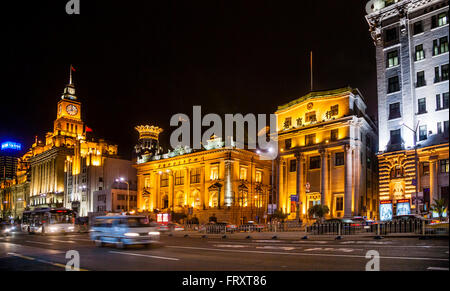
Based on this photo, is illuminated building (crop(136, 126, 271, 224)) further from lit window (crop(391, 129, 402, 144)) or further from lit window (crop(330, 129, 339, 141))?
lit window (crop(391, 129, 402, 144))

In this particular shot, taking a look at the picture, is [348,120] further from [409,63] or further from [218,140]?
[218,140]

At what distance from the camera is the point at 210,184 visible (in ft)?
237

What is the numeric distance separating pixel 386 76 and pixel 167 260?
40.9 metres

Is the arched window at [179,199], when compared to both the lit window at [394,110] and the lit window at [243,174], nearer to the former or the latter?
the lit window at [243,174]

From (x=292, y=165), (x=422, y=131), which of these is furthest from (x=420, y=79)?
(x=292, y=165)

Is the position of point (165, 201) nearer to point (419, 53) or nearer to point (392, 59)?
point (392, 59)

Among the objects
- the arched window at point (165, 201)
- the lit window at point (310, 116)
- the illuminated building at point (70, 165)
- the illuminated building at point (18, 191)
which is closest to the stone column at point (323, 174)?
the lit window at point (310, 116)

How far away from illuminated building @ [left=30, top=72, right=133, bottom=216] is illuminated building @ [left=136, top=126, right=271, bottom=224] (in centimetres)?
2042

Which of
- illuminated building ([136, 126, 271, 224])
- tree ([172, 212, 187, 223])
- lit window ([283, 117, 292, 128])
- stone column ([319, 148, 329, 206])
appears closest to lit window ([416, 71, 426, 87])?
stone column ([319, 148, 329, 206])

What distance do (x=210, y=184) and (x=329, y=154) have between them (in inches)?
939

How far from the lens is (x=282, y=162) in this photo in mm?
62844

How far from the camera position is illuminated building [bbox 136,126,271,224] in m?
69.4
